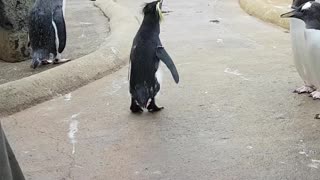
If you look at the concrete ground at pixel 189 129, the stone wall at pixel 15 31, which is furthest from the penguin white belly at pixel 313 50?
the stone wall at pixel 15 31

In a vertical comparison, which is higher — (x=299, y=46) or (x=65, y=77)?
(x=299, y=46)

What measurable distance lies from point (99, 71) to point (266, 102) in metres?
1.43

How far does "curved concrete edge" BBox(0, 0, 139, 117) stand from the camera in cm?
379

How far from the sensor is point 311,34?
3324mm

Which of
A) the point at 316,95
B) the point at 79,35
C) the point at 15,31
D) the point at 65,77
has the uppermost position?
the point at 316,95

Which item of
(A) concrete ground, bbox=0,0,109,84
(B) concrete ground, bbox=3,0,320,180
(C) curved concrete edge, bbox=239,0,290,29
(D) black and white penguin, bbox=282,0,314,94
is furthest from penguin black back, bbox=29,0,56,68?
(C) curved concrete edge, bbox=239,0,290,29

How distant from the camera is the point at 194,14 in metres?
7.79

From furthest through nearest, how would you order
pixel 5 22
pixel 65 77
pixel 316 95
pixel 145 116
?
1. pixel 5 22
2. pixel 65 77
3. pixel 316 95
4. pixel 145 116

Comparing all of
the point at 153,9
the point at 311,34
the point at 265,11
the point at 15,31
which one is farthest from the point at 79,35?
the point at 311,34

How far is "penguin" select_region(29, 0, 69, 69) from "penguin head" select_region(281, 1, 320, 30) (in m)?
2.18

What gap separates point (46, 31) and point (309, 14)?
7.73 ft

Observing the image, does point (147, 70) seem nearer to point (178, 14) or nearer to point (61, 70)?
point (61, 70)

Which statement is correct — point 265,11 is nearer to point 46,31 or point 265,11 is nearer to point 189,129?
point 46,31

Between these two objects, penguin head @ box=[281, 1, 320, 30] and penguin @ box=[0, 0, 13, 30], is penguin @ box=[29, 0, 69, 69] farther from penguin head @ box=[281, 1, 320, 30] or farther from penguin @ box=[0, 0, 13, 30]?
penguin head @ box=[281, 1, 320, 30]
